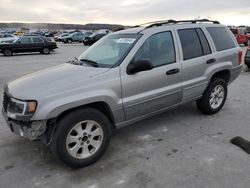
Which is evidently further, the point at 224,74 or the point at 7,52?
the point at 7,52

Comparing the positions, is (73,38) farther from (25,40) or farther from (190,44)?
(190,44)

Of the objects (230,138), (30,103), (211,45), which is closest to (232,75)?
(211,45)

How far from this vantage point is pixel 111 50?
14.6 ft

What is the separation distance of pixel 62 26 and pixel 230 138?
422 ft

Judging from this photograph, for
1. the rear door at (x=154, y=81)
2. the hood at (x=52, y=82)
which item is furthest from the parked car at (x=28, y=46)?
the rear door at (x=154, y=81)

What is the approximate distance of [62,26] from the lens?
412 ft

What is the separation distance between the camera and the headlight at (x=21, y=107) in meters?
3.30

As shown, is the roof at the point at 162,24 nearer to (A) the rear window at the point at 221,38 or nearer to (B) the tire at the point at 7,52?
(A) the rear window at the point at 221,38

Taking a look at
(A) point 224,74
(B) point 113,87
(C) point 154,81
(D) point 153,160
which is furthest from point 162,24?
Result: (D) point 153,160

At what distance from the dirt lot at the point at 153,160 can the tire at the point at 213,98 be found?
0.30 metres

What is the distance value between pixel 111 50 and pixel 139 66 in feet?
2.51

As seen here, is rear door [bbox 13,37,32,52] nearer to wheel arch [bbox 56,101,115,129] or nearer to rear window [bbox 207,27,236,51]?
rear window [bbox 207,27,236,51]

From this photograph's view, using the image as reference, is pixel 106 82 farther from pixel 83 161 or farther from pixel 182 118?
pixel 182 118

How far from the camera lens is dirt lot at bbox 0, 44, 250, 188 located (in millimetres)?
3309
